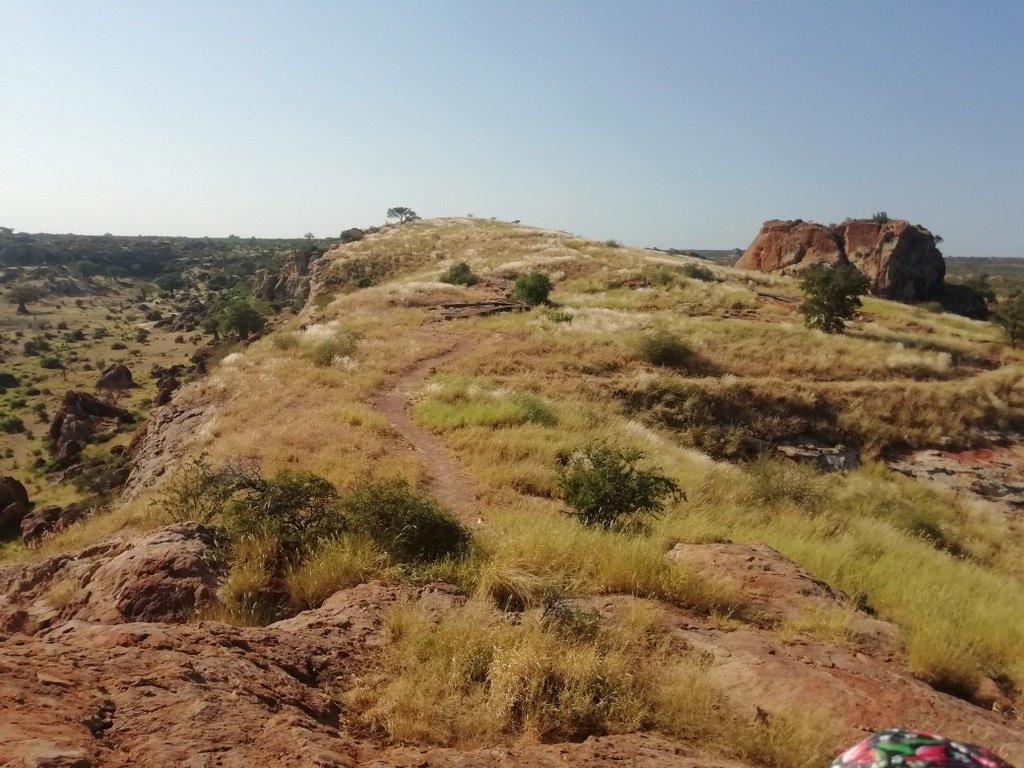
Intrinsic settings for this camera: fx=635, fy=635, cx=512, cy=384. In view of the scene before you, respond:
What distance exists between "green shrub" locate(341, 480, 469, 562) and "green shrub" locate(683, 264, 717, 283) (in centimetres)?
3383

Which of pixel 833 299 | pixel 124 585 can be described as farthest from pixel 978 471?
pixel 124 585

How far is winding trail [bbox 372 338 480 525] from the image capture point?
9203 mm

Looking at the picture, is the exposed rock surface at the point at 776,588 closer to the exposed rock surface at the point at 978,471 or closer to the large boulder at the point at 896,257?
the exposed rock surface at the point at 978,471

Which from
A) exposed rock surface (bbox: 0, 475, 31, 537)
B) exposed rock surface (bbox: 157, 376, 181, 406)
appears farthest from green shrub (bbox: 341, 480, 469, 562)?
exposed rock surface (bbox: 157, 376, 181, 406)

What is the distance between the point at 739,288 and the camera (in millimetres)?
34781

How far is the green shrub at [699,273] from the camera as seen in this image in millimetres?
38188

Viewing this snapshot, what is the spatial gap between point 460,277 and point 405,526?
31.1 m

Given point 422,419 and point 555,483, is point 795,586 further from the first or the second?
point 422,419

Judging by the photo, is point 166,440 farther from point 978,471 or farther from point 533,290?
point 978,471

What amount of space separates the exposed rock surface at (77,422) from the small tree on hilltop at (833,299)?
3287cm

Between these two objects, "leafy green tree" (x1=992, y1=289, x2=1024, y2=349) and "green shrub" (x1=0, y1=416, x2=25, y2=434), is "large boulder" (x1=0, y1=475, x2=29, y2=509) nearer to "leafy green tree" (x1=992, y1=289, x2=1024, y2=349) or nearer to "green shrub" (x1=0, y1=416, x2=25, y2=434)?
"green shrub" (x1=0, y1=416, x2=25, y2=434)

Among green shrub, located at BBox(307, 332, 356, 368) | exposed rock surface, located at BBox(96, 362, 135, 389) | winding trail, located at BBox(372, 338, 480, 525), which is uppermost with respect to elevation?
green shrub, located at BBox(307, 332, 356, 368)

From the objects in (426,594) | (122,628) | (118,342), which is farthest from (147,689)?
(118,342)

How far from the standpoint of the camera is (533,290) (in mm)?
29812
